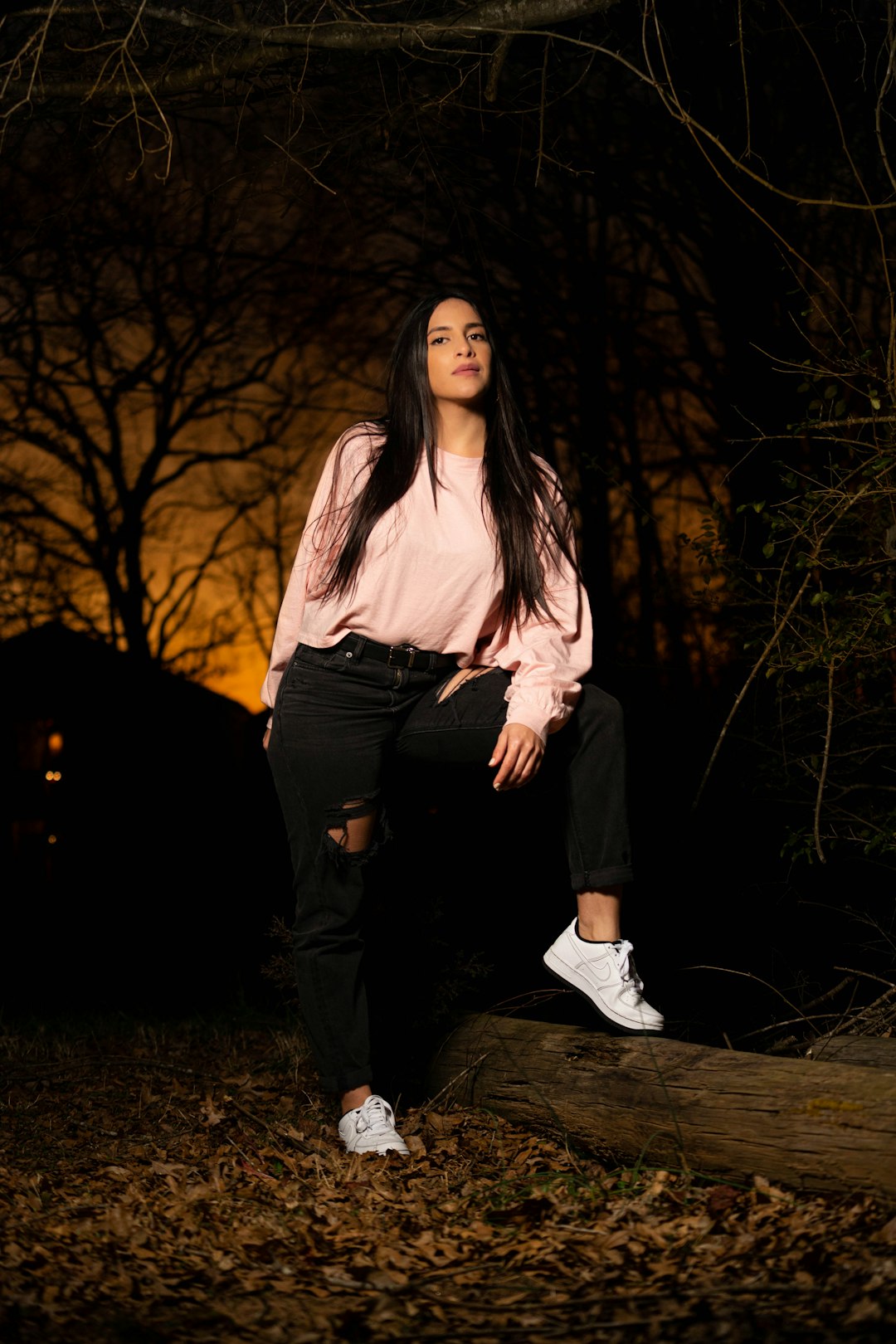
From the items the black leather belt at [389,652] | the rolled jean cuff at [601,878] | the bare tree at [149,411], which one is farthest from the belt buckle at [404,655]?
the bare tree at [149,411]

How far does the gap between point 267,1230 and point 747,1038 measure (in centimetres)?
184

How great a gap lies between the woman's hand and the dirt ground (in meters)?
0.88

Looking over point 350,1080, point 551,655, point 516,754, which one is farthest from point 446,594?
point 350,1080

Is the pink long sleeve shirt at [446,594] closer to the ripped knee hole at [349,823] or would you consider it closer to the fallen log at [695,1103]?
the ripped knee hole at [349,823]

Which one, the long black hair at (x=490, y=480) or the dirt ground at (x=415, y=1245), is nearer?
the dirt ground at (x=415, y=1245)

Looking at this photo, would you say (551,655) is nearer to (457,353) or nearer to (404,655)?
(404,655)

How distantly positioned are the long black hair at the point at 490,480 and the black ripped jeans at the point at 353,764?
217mm

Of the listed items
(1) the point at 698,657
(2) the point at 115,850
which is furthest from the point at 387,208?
(2) the point at 115,850

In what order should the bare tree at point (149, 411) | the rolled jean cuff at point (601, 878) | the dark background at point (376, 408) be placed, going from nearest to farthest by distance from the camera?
the rolled jean cuff at point (601, 878) < the dark background at point (376, 408) < the bare tree at point (149, 411)

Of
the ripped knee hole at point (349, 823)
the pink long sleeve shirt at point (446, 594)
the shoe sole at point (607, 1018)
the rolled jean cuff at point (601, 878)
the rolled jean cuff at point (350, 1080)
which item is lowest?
the rolled jean cuff at point (350, 1080)

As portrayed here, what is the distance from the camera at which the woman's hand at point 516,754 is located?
9.36 feet

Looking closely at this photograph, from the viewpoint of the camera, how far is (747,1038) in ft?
12.7

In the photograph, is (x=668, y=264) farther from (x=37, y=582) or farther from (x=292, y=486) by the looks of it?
(x=37, y=582)

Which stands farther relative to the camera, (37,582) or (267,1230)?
(37,582)
